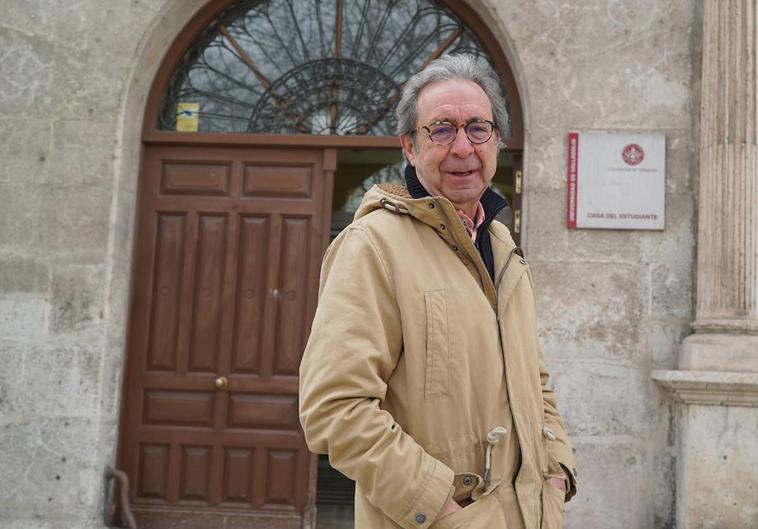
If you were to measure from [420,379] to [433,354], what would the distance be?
65mm

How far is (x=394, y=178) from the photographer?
18.1 feet

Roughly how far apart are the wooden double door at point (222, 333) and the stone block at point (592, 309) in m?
1.64

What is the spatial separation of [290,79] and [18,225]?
2.20 meters

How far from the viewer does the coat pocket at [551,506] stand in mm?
1747

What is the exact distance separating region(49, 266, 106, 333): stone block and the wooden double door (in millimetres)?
328

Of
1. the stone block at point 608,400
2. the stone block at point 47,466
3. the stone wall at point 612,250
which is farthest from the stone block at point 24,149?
the stone block at point 608,400

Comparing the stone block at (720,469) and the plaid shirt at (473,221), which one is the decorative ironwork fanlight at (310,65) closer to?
the stone block at (720,469)

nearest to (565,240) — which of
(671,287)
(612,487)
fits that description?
(671,287)

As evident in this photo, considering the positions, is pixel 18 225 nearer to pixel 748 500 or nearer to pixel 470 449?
pixel 470 449

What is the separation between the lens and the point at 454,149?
1782mm

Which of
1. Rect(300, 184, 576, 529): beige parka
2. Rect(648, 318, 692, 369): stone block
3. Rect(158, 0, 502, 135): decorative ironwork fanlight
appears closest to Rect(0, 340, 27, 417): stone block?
Rect(158, 0, 502, 135): decorative ironwork fanlight

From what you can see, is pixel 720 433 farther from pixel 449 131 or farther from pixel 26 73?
pixel 26 73

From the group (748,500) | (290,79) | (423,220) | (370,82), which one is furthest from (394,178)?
(423,220)

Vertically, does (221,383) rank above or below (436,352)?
below
